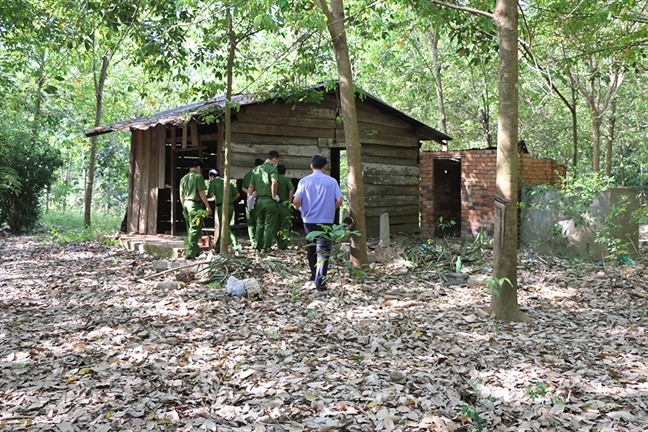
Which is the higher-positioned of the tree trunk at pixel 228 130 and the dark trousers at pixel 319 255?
the tree trunk at pixel 228 130

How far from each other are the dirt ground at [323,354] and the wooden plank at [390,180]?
5313 millimetres

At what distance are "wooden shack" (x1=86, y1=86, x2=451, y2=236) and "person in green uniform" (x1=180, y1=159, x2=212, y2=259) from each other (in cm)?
149

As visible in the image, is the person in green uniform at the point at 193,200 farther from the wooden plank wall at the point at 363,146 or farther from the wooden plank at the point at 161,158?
the wooden plank at the point at 161,158

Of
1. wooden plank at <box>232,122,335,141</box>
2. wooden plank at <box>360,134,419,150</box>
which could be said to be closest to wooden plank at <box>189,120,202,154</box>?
wooden plank at <box>232,122,335,141</box>

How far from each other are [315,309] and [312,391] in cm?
239

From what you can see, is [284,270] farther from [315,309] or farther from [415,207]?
[415,207]

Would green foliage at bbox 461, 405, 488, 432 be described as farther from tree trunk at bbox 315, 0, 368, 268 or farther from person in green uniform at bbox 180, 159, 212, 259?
person in green uniform at bbox 180, 159, 212, 259

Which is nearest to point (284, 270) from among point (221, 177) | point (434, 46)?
point (221, 177)

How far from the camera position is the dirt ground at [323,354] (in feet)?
12.7

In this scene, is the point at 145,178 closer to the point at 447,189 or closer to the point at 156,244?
the point at 156,244

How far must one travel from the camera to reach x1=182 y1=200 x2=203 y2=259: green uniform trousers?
952 centimetres

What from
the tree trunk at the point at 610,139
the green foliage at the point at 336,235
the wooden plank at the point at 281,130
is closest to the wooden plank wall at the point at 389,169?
the wooden plank at the point at 281,130

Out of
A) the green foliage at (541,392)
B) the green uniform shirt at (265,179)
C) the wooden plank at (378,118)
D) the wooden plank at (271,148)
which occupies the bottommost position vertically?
the green foliage at (541,392)

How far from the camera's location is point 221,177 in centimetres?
1047
